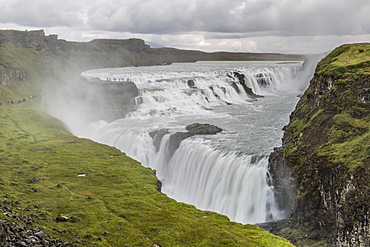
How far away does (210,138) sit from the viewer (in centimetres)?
Result: 5238

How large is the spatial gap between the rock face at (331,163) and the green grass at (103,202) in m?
6.96

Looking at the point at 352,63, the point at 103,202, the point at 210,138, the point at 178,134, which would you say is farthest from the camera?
the point at 178,134

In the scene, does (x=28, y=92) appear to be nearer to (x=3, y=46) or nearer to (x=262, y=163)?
(x=3, y=46)

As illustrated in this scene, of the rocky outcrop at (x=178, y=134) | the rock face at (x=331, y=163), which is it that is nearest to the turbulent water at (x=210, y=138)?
the rocky outcrop at (x=178, y=134)

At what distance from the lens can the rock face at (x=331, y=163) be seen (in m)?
27.2

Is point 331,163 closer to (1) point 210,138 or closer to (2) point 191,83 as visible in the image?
(1) point 210,138

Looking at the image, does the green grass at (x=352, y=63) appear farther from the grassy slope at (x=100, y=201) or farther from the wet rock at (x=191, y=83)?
the wet rock at (x=191, y=83)

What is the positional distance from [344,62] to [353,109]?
12566 millimetres

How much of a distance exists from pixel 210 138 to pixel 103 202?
87.2 feet

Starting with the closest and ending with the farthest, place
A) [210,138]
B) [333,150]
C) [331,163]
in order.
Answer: [331,163] → [333,150] → [210,138]

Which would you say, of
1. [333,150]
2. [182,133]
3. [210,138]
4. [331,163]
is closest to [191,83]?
[182,133]

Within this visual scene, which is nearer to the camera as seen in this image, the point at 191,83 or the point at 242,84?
the point at 191,83

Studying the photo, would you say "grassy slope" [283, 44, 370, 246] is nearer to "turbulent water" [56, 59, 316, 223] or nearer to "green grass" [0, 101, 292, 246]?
"turbulent water" [56, 59, 316, 223]

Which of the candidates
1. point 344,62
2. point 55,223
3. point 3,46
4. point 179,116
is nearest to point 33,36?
point 3,46
